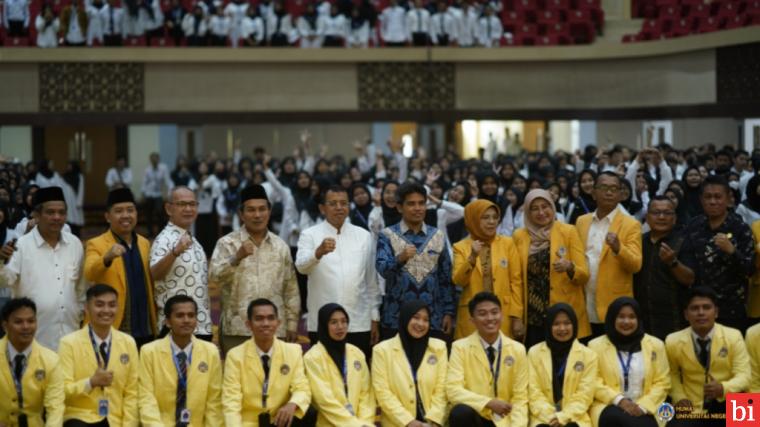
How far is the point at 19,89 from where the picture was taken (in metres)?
19.5

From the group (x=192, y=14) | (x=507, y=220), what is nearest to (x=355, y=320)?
(x=507, y=220)

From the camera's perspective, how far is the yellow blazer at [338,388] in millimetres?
6941

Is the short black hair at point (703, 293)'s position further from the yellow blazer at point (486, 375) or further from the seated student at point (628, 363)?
the yellow blazer at point (486, 375)

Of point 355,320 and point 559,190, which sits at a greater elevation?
point 559,190

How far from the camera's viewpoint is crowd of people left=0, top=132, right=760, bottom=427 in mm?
6840

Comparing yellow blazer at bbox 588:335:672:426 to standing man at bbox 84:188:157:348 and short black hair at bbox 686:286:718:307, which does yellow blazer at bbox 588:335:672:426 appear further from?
standing man at bbox 84:188:157:348

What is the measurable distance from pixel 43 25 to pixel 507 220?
11.5 metres

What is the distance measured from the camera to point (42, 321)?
7.21 metres

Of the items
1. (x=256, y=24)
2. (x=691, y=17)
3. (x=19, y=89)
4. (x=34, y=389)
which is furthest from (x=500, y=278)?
(x=19, y=89)

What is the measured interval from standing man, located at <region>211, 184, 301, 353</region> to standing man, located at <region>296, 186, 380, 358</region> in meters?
0.16

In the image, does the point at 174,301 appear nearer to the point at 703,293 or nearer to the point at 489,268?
the point at 489,268

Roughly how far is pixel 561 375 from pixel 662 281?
46.7 inches

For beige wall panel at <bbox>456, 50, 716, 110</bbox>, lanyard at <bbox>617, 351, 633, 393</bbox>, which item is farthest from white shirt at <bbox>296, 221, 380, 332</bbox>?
beige wall panel at <bbox>456, 50, 716, 110</bbox>

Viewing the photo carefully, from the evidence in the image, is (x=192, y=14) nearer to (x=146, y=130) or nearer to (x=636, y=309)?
(x=146, y=130)
